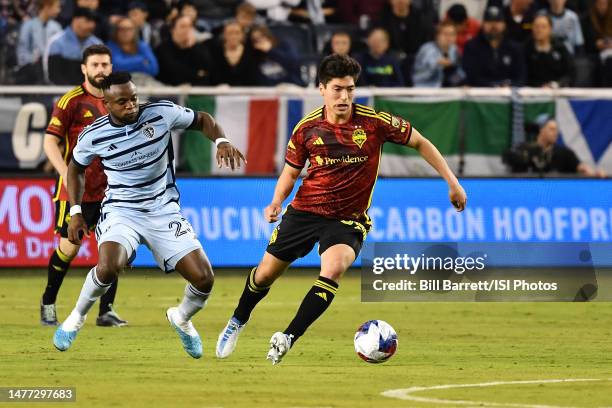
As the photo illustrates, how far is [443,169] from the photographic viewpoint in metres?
10.4

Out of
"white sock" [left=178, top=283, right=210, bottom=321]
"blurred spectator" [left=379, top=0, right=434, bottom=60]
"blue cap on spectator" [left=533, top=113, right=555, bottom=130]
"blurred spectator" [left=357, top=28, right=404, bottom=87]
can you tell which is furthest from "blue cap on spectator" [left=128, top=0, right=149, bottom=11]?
"white sock" [left=178, top=283, right=210, bottom=321]

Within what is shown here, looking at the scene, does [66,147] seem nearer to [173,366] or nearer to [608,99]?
[173,366]

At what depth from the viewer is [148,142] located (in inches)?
428

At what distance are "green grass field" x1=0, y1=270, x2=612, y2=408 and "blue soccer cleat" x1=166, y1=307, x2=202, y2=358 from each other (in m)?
0.11

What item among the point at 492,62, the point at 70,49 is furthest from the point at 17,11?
the point at 492,62

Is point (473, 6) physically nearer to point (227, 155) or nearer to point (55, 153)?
point (55, 153)

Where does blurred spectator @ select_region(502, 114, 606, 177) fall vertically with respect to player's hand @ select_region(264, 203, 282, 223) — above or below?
below

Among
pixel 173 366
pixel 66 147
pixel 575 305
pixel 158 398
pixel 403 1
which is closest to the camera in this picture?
pixel 158 398

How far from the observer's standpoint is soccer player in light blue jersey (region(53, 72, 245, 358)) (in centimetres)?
1071

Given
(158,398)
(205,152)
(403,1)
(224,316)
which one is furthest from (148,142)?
(403,1)

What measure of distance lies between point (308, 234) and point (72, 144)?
314 cm

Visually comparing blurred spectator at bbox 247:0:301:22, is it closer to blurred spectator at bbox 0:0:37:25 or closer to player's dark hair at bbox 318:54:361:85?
blurred spectator at bbox 0:0:37:25

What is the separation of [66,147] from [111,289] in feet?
4.45

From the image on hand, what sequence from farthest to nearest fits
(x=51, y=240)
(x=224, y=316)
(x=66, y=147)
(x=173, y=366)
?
(x=51, y=240)
(x=224, y=316)
(x=66, y=147)
(x=173, y=366)
